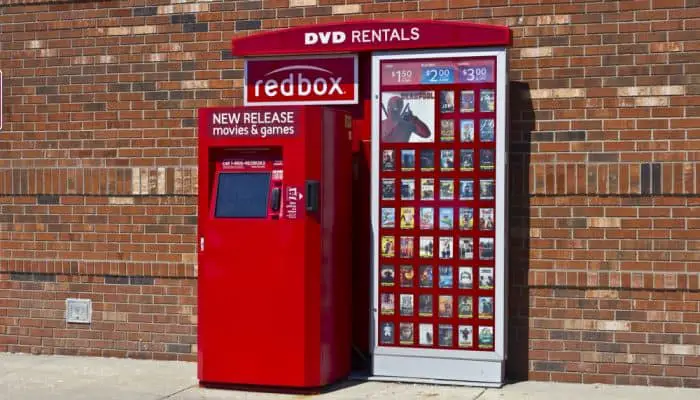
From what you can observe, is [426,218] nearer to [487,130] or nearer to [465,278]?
[465,278]

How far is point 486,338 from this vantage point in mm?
9109

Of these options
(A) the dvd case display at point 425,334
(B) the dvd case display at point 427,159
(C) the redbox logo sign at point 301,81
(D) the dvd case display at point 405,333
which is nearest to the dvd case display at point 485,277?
(A) the dvd case display at point 425,334

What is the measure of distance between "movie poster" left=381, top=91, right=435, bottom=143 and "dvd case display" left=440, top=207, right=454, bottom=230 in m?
0.60

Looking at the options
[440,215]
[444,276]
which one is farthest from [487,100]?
[444,276]

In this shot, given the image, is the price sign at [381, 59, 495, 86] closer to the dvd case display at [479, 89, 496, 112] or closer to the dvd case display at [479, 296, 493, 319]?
the dvd case display at [479, 89, 496, 112]

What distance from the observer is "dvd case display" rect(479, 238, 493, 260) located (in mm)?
9102

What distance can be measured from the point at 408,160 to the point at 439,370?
1.80 metres

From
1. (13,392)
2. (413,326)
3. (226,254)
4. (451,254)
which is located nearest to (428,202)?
(451,254)

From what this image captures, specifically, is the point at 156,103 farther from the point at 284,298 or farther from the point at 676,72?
the point at 676,72

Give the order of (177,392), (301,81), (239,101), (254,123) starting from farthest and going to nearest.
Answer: (239,101), (301,81), (177,392), (254,123)

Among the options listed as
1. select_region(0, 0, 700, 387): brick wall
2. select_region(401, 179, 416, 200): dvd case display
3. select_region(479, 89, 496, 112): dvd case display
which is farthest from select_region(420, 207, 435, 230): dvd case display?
select_region(479, 89, 496, 112): dvd case display

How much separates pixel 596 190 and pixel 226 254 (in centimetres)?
314

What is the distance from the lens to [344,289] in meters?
9.41

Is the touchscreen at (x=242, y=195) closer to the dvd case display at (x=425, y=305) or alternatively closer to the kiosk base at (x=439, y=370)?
the dvd case display at (x=425, y=305)
